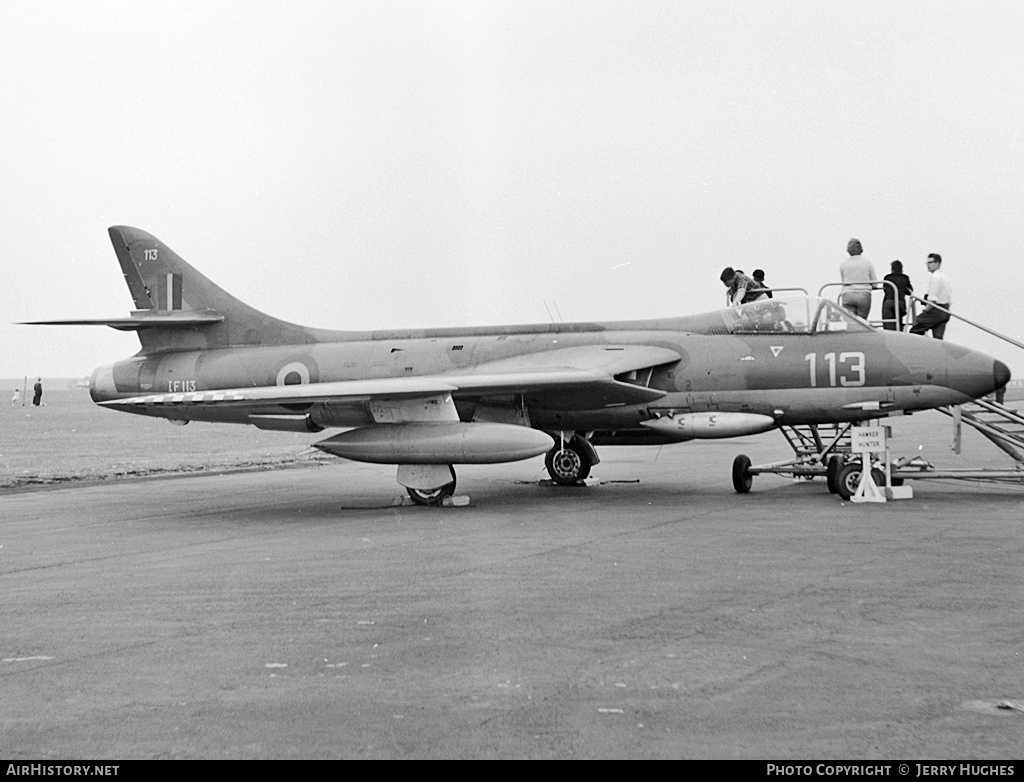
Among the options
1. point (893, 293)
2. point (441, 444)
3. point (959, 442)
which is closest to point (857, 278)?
point (893, 293)

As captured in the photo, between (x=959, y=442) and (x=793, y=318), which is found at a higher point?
(x=793, y=318)

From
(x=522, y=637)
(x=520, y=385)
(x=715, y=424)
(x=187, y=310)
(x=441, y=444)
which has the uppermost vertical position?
(x=187, y=310)

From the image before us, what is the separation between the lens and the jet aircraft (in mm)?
13664

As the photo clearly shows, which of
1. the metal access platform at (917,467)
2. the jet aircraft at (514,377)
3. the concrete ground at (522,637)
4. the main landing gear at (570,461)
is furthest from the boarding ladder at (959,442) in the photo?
the main landing gear at (570,461)

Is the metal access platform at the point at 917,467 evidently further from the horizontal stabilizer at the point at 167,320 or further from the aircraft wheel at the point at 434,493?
the horizontal stabilizer at the point at 167,320

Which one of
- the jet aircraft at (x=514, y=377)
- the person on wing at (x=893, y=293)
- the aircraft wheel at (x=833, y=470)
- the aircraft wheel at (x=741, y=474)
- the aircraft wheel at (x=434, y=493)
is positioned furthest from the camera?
the person on wing at (x=893, y=293)

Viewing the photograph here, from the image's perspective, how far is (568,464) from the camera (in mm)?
16953

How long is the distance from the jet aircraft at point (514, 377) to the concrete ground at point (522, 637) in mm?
2030

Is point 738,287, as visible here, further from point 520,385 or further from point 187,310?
point 187,310

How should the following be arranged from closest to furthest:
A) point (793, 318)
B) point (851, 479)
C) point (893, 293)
→ 1. point (851, 479)
2. point (793, 318)
3. point (893, 293)

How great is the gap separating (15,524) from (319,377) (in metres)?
5.10

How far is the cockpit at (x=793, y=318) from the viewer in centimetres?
1428

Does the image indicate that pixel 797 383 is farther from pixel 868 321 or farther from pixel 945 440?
pixel 945 440

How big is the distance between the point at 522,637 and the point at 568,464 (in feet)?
36.3
